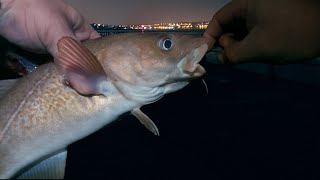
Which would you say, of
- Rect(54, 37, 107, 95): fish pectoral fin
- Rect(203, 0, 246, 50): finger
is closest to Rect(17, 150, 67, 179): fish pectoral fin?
Rect(54, 37, 107, 95): fish pectoral fin

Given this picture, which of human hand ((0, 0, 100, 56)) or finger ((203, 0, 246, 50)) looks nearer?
finger ((203, 0, 246, 50))

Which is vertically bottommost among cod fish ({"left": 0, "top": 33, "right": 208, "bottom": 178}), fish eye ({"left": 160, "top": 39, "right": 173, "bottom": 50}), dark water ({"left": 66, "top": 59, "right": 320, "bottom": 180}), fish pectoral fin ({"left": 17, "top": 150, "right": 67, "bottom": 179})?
dark water ({"left": 66, "top": 59, "right": 320, "bottom": 180})

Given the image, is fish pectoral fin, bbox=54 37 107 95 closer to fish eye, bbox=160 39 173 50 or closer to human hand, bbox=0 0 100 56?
fish eye, bbox=160 39 173 50

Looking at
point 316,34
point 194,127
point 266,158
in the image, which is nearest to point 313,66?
point 194,127

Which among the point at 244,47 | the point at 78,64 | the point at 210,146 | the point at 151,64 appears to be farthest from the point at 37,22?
the point at 210,146

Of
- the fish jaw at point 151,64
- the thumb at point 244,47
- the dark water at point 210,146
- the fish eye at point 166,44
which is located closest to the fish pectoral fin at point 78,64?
the fish jaw at point 151,64

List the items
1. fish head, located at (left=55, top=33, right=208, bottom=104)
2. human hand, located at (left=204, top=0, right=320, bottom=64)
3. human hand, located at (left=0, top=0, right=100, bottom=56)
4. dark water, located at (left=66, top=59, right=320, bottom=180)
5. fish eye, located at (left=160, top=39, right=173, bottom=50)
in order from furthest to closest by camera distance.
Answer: dark water, located at (left=66, top=59, right=320, bottom=180) → human hand, located at (left=0, top=0, right=100, bottom=56) → fish eye, located at (left=160, top=39, right=173, bottom=50) → fish head, located at (left=55, top=33, right=208, bottom=104) → human hand, located at (left=204, top=0, right=320, bottom=64)

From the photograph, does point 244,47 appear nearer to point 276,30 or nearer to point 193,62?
point 276,30
